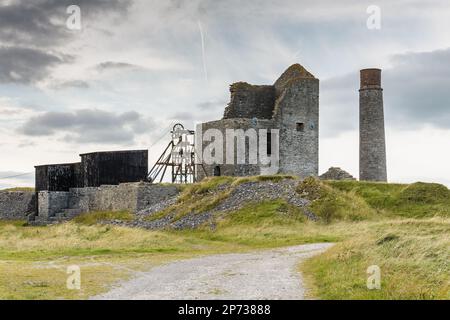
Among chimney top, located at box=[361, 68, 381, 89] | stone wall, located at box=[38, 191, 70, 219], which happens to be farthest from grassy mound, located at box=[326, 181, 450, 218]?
stone wall, located at box=[38, 191, 70, 219]

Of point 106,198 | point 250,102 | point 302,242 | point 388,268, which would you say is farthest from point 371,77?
point 388,268

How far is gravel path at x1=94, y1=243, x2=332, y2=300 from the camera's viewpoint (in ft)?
48.4

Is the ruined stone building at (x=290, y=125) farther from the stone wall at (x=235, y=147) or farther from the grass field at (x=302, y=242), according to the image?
the grass field at (x=302, y=242)

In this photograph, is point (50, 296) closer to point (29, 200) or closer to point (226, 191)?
point (226, 191)

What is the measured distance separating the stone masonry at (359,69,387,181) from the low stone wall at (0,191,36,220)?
28091mm

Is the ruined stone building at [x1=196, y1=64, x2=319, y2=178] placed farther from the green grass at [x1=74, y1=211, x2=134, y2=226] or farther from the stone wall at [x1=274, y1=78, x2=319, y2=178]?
the green grass at [x1=74, y1=211, x2=134, y2=226]

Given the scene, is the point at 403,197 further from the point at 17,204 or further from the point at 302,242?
the point at 17,204

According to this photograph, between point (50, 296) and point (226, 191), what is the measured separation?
2692 centimetres

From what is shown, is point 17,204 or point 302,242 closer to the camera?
point 302,242

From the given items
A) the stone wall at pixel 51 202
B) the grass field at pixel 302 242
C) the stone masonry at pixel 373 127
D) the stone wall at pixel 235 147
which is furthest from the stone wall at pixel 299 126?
the stone wall at pixel 51 202

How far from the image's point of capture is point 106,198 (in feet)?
161

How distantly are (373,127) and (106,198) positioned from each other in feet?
72.8

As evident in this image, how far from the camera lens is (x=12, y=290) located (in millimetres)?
16297

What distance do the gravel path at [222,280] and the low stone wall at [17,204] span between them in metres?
34.3
